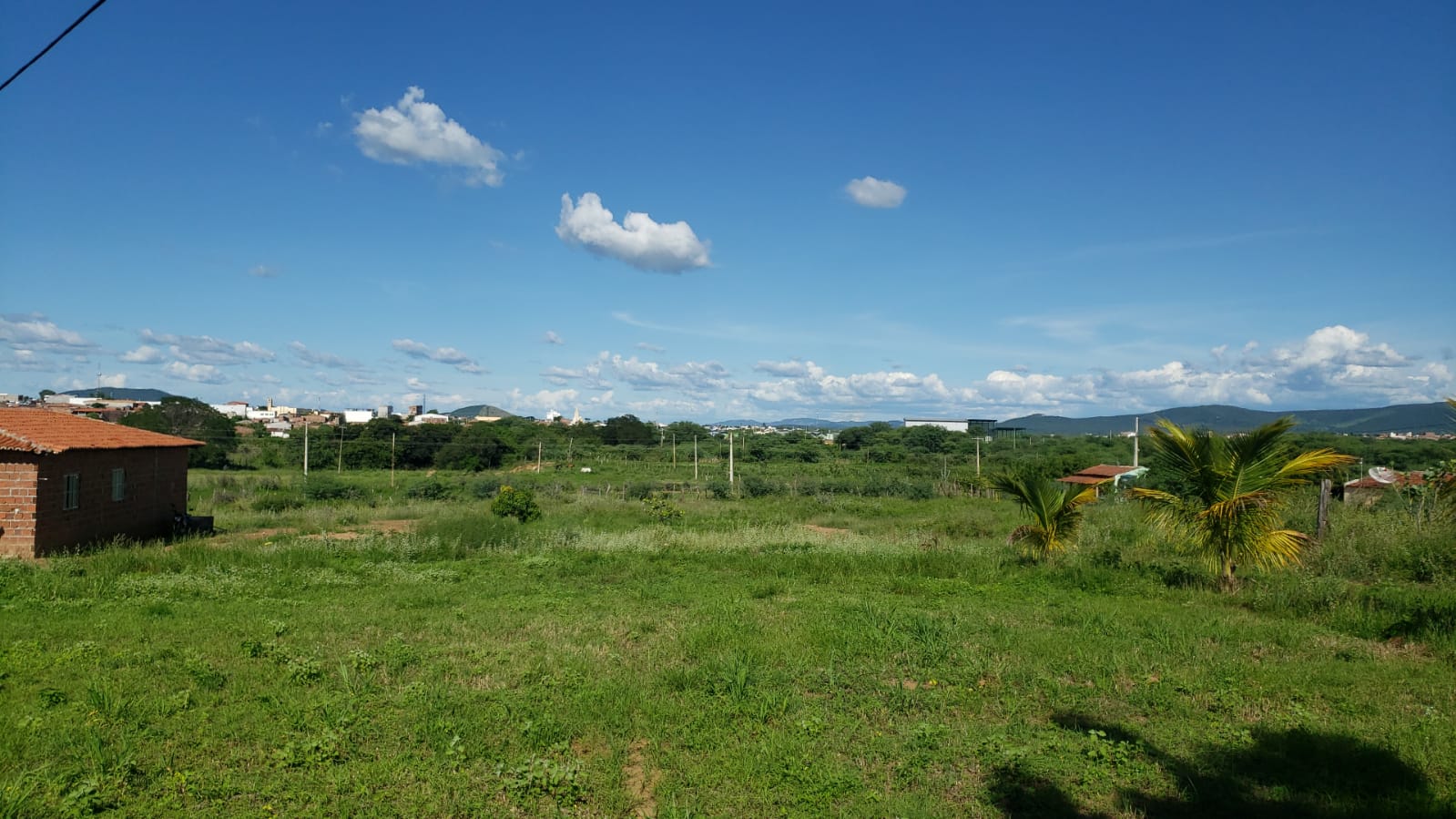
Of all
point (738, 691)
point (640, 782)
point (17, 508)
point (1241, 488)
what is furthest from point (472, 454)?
point (640, 782)

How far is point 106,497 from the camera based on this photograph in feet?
58.8

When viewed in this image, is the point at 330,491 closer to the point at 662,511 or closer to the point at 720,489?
the point at 720,489

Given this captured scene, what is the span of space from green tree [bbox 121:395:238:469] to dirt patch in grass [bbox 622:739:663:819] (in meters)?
52.4

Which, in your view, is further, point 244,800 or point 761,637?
point 761,637

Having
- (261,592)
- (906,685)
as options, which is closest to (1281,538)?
(906,685)

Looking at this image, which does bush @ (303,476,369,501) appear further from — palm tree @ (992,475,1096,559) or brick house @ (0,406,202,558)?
palm tree @ (992,475,1096,559)

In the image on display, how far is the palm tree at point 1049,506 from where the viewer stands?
13.2m

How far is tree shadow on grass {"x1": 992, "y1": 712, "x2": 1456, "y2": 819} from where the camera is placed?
179 inches

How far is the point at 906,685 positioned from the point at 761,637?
6.45 ft

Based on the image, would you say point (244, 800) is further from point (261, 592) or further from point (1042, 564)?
point (1042, 564)

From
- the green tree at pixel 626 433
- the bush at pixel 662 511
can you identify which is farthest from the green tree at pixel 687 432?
the bush at pixel 662 511

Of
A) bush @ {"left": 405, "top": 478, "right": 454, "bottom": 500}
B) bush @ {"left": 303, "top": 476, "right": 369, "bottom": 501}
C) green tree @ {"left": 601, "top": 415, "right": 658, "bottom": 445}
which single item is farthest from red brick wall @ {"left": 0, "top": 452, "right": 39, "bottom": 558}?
green tree @ {"left": 601, "top": 415, "right": 658, "bottom": 445}

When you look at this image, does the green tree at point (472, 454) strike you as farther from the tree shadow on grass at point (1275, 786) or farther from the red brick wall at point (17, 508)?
the tree shadow on grass at point (1275, 786)

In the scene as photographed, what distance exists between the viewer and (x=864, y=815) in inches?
182
